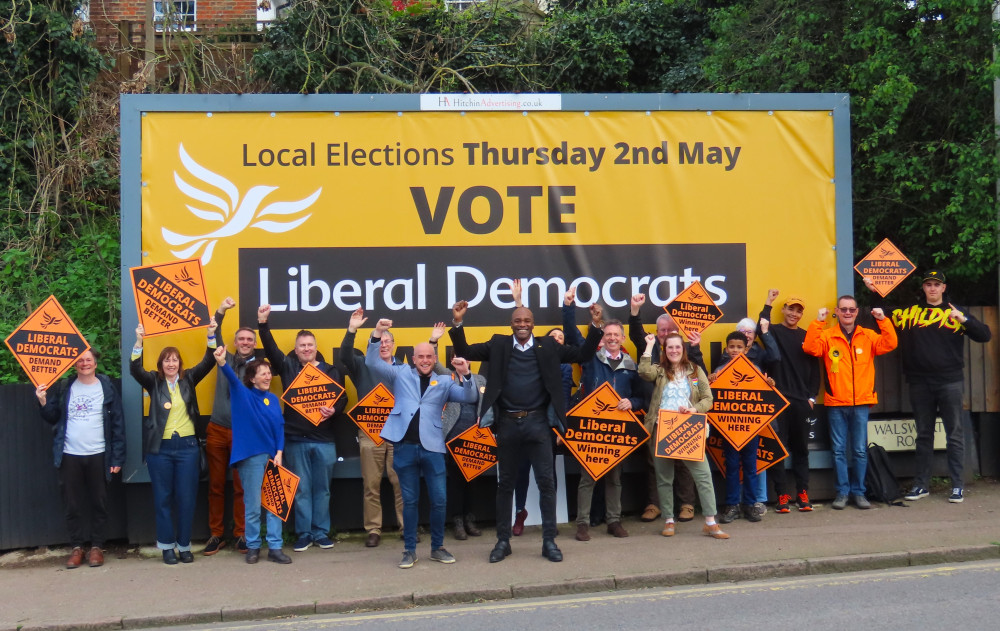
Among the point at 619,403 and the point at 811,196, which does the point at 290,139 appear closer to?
the point at 619,403

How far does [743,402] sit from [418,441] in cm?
322

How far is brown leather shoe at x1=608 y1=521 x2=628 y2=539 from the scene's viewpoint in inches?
344

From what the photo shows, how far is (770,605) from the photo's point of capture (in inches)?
259

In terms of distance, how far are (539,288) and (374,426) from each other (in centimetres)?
216

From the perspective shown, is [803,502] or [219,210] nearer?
[219,210]

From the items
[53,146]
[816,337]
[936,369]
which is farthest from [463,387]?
[53,146]

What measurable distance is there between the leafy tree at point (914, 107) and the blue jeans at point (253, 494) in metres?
7.69

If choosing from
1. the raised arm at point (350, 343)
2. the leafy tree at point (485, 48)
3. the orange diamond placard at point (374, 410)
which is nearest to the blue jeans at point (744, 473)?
the orange diamond placard at point (374, 410)

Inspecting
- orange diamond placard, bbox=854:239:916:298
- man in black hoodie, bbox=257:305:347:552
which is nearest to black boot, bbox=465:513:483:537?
man in black hoodie, bbox=257:305:347:552

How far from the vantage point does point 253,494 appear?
8336mm

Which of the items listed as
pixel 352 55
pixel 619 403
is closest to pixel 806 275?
pixel 619 403

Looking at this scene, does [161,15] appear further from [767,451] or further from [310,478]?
[767,451]

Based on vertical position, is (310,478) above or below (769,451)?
below

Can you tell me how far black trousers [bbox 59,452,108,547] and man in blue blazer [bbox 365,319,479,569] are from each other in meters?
2.71
